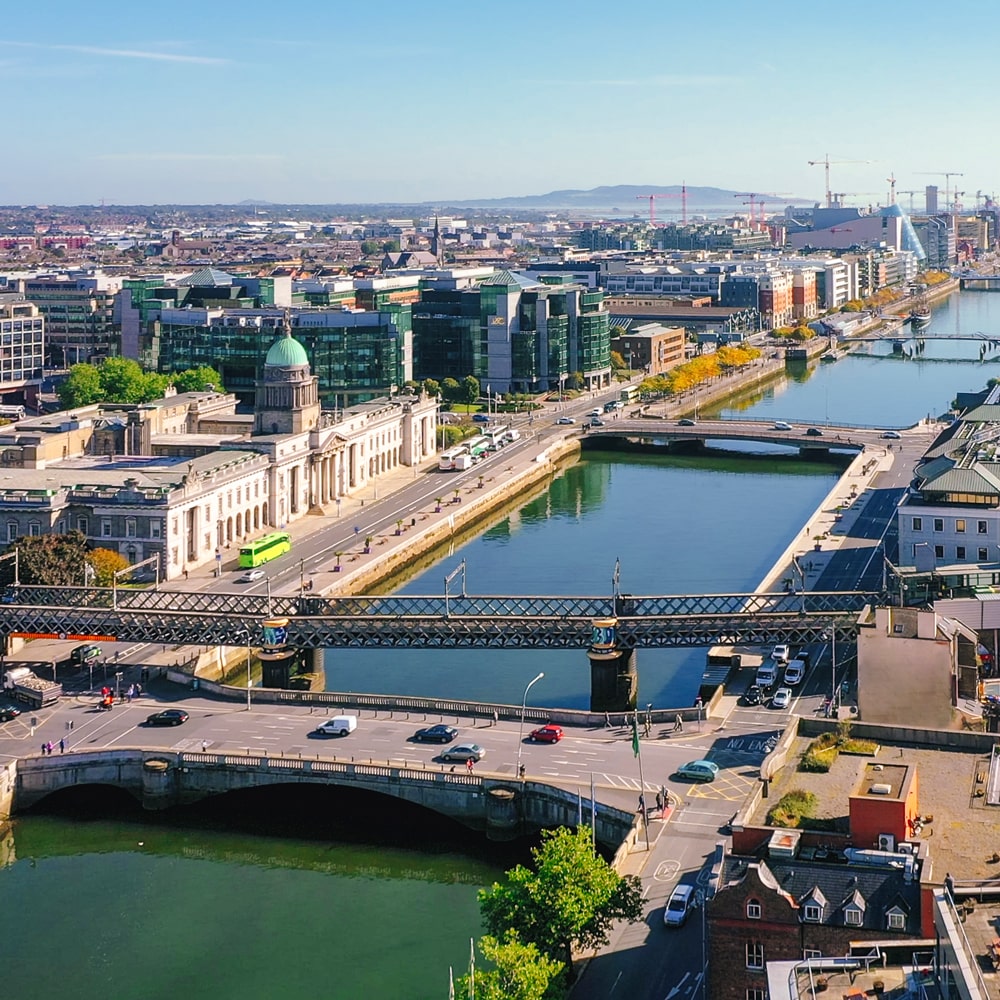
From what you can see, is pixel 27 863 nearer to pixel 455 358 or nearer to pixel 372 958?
pixel 372 958

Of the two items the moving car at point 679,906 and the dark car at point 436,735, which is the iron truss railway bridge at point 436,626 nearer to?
the dark car at point 436,735

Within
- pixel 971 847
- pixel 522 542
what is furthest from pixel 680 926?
pixel 522 542

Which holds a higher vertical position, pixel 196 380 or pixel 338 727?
pixel 196 380

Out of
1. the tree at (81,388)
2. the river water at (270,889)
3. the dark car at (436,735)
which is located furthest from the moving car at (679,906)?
the tree at (81,388)

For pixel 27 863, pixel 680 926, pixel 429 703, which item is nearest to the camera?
pixel 680 926

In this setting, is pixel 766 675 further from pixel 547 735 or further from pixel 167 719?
pixel 167 719

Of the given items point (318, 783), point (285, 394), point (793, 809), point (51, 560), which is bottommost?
point (318, 783)

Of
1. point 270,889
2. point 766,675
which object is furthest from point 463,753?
point 766,675
